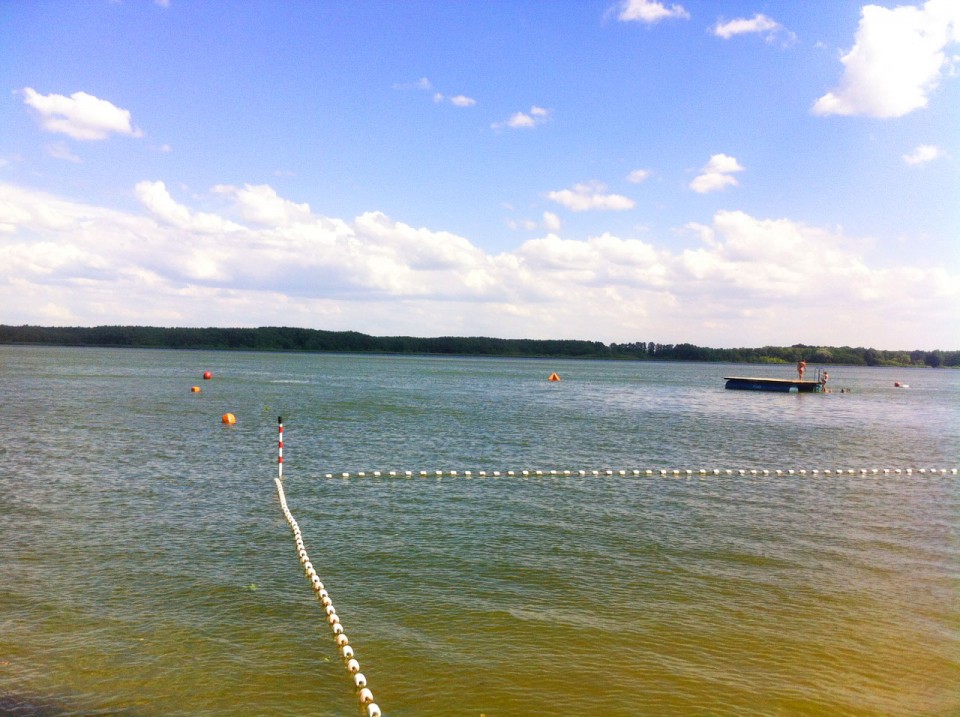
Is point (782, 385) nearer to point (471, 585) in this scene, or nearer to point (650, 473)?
point (650, 473)

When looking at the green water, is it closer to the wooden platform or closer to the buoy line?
the buoy line

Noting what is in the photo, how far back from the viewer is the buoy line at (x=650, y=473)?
24125 millimetres

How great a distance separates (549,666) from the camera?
991 centimetres

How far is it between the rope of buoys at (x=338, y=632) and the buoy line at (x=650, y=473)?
7.72 meters

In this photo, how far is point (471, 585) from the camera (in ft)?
42.7

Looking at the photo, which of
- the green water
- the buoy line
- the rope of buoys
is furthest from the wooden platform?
the rope of buoys

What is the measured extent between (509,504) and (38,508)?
11362 millimetres

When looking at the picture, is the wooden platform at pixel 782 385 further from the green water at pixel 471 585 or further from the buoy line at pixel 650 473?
the green water at pixel 471 585

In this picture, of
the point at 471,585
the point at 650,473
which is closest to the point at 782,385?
the point at 650,473

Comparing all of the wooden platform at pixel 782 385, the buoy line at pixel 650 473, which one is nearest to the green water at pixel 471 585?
the buoy line at pixel 650 473

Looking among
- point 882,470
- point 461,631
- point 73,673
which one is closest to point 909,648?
point 461,631

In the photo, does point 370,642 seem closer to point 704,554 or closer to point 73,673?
point 73,673

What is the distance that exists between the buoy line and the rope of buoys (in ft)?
25.3

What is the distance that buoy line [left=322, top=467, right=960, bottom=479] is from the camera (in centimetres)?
2412
